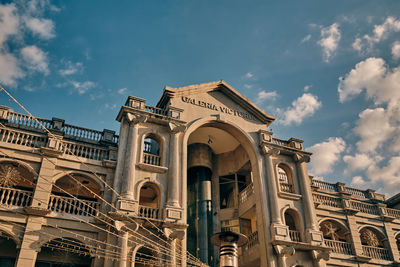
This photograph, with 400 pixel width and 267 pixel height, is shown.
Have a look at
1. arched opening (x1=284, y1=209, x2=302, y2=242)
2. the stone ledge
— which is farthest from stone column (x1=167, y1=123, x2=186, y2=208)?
arched opening (x1=284, y1=209, x2=302, y2=242)

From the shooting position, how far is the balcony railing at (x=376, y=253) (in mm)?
27516

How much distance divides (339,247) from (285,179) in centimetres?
605

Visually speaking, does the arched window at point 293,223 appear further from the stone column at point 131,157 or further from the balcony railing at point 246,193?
the stone column at point 131,157

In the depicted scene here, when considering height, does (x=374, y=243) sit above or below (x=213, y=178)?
below

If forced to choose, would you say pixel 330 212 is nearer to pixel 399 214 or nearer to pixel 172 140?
pixel 399 214

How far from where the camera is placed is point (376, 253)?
27719 mm

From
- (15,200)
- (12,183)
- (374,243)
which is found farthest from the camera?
(374,243)

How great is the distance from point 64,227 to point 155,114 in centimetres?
876

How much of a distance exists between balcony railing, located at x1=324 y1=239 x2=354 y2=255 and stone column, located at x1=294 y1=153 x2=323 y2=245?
2201 mm

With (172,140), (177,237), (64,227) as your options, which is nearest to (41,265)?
(64,227)

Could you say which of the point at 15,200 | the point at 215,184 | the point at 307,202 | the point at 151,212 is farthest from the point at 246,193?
the point at 15,200

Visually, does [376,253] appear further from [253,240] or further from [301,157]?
A: [253,240]

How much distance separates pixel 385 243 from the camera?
2888 centimetres

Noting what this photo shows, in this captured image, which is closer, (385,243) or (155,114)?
(155,114)
